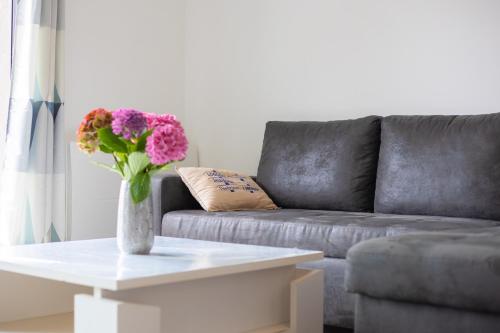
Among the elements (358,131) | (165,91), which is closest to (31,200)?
(165,91)

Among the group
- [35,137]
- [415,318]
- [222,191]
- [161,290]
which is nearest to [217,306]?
[161,290]

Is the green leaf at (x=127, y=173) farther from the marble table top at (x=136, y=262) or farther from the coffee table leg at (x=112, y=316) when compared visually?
the coffee table leg at (x=112, y=316)

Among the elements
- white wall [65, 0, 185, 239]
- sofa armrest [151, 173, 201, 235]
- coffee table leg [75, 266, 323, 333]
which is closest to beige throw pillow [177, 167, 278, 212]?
sofa armrest [151, 173, 201, 235]

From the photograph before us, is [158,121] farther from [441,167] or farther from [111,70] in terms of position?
[111,70]

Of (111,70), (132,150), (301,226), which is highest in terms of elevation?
(111,70)

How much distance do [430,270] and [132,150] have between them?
966 millimetres

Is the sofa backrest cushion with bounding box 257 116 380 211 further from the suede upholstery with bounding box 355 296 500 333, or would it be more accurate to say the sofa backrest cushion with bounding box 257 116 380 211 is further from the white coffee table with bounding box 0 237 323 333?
the suede upholstery with bounding box 355 296 500 333

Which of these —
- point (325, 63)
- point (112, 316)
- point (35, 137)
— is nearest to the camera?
point (112, 316)

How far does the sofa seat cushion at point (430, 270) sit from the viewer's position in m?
1.88

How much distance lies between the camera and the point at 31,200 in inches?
155

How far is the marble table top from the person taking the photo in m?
1.86

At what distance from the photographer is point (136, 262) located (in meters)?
2.13

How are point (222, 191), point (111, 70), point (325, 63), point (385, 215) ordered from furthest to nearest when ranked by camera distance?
1. point (111, 70)
2. point (325, 63)
3. point (222, 191)
4. point (385, 215)

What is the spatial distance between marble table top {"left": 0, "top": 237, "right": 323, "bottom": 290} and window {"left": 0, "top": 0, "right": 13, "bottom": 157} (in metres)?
1.68
